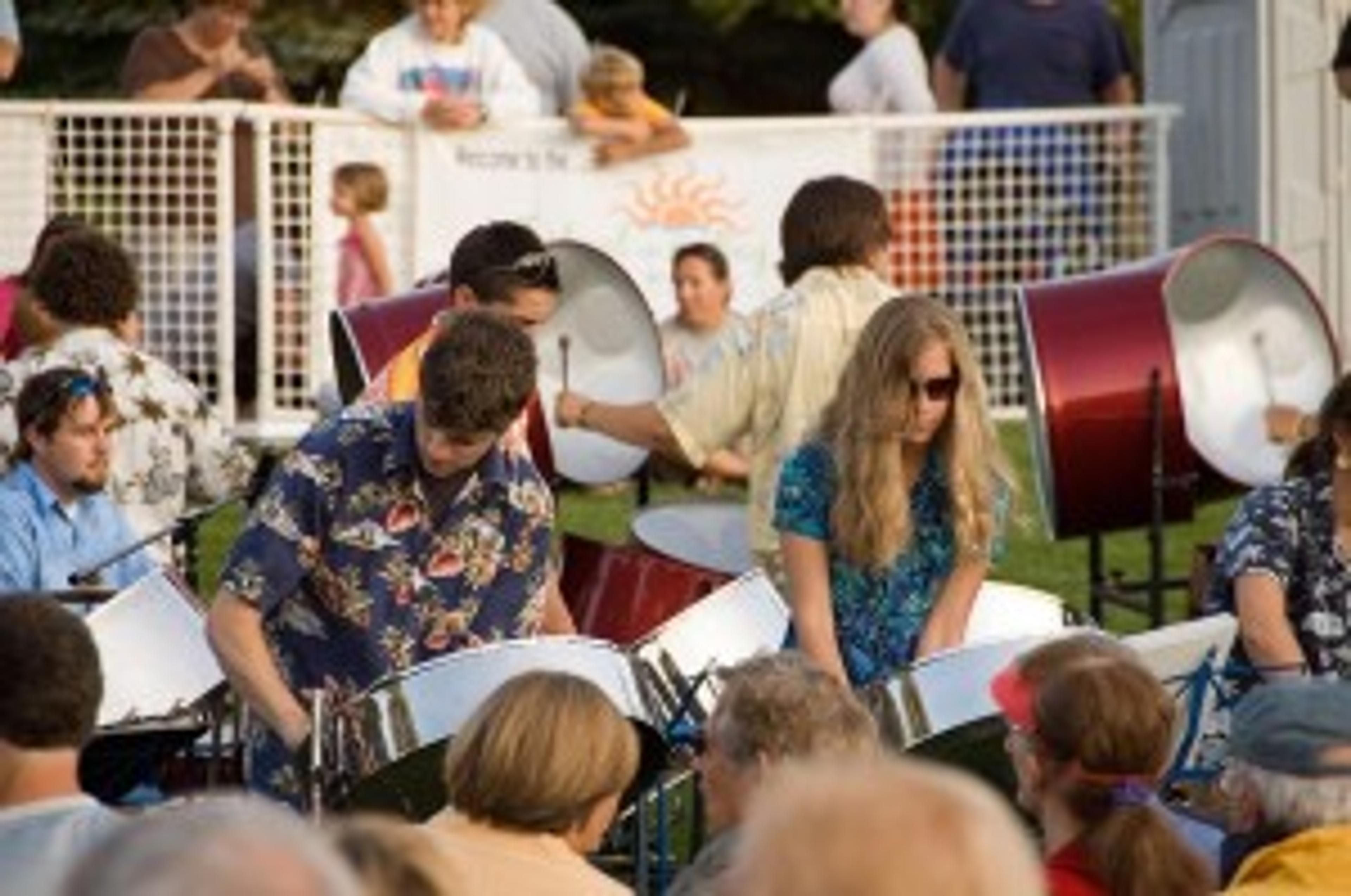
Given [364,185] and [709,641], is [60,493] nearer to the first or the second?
[709,641]

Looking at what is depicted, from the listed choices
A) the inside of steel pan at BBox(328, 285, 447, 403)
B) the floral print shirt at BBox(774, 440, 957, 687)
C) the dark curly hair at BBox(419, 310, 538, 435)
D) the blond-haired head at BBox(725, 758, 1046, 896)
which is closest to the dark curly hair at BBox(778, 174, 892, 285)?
the inside of steel pan at BBox(328, 285, 447, 403)

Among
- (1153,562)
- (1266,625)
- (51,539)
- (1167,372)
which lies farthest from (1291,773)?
(1153,562)

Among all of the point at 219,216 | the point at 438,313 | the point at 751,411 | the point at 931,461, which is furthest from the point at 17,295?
the point at 219,216

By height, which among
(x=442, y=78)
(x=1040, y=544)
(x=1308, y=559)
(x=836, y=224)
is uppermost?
(x=442, y=78)

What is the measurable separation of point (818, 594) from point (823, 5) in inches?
587

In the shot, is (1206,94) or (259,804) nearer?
(259,804)

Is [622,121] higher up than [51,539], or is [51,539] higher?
[622,121]

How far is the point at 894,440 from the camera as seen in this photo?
7.11 m

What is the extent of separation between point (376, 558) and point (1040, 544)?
5.63 metres

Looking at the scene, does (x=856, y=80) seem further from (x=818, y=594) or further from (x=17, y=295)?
(x=818, y=594)

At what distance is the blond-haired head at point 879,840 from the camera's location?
10.0ft

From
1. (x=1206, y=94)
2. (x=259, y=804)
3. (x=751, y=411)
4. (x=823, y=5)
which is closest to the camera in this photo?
(x=259, y=804)

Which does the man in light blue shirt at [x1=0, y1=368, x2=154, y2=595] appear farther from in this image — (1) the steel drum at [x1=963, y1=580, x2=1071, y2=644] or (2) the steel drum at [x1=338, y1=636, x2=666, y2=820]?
(2) the steel drum at [x1=338, y1=636, x2=666, y2=820]

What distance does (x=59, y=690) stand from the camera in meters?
4.86
